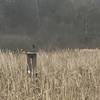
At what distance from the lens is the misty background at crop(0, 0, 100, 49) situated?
52.4ft

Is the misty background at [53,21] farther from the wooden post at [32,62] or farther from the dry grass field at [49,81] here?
the wooden post at [32,62]

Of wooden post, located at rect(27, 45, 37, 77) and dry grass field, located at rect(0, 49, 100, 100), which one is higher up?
wooden post, located at rect(27, 45, 37, 77)

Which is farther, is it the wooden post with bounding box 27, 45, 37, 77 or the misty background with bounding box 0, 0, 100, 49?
the misty background with bounding box 0, 0, 100, 49

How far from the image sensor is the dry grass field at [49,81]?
267cm

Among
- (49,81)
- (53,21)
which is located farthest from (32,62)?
(53,21)

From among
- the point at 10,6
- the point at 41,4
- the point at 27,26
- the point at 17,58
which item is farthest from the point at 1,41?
the point at 17,58

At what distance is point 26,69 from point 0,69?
1.05ft

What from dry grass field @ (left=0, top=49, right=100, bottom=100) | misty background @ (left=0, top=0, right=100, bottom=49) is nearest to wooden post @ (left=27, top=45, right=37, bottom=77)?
dry grass field @ (left=0, top=49, right=100, bottom=100)

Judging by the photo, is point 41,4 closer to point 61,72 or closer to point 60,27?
point 60,27

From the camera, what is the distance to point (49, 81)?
9.14 feet

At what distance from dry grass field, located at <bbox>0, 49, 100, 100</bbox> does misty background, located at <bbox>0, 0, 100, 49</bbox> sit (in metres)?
11.7

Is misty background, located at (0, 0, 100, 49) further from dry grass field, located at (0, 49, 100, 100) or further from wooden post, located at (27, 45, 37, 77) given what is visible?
wooden post, located at (27, 45, 37, 77)

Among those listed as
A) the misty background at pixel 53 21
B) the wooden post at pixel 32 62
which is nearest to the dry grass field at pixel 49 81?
the wooden post at pixel 32 62

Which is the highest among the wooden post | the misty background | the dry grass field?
the misty background
